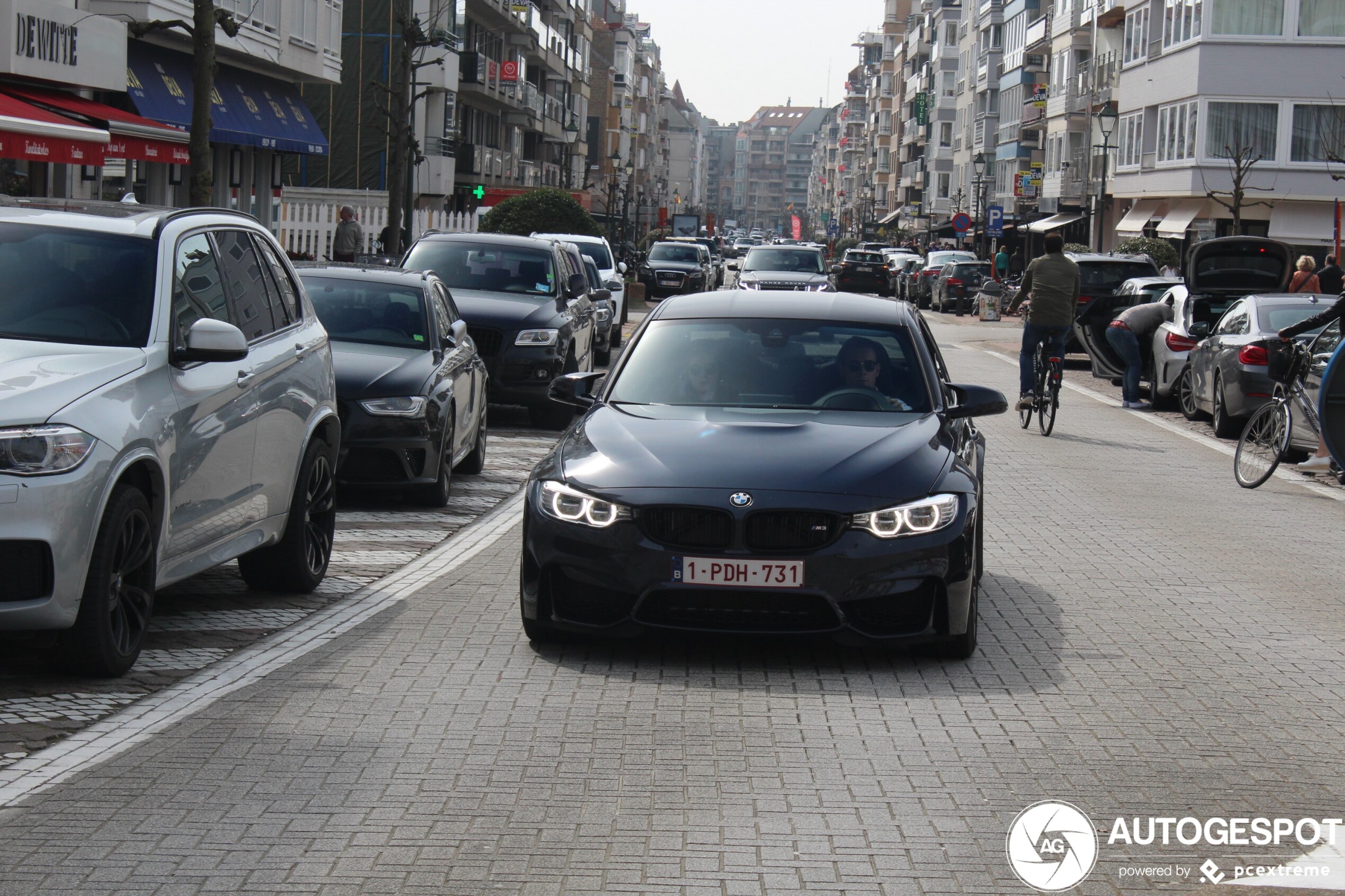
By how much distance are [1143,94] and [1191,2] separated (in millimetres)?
5556

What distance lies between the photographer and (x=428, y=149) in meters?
56.9

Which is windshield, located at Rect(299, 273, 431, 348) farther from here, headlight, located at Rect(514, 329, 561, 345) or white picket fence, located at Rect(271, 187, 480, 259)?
white picket fence, located at Rect(271, 187, 480, 259)

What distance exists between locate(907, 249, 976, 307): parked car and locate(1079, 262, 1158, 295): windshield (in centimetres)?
2378

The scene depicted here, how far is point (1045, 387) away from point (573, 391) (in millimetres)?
11049

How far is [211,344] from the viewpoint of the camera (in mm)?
6805

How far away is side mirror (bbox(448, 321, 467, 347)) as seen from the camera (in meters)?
13.4

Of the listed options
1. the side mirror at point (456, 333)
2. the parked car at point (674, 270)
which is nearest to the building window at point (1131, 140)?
the parked car at point (674, 270)

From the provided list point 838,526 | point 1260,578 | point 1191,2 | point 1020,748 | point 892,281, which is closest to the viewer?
point 1020,748

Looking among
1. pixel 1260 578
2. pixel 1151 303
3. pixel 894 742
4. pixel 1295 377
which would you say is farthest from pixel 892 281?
pixel 894 742

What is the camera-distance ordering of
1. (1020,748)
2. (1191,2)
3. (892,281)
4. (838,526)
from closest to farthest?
(1020,748)
(838,526)
(1191,2)
(892,281)

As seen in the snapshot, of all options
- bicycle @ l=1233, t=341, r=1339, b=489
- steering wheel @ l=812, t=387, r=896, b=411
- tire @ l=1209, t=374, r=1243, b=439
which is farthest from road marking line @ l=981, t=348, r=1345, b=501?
steering wheel @ l=812, t=387, r=896, b=411

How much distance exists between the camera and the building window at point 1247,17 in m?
51.5

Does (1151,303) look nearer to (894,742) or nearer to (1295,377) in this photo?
(1295,377)

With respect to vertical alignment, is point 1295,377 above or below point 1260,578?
above
